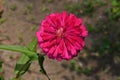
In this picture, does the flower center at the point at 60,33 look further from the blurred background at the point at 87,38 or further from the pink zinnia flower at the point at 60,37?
the blurred background at the point at 87,38

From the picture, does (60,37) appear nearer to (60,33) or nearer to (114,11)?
(60,33)

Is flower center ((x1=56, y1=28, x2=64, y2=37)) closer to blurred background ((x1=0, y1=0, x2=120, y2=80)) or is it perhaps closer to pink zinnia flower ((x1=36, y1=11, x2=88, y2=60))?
pink zinnia flower ((x1=36, y1=11, x2=88, y2=60))

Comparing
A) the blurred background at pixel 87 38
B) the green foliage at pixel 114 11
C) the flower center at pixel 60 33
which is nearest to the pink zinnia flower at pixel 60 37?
the flower center at pixel 60 33

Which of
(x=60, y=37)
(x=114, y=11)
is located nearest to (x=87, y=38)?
(x=114, y=11)

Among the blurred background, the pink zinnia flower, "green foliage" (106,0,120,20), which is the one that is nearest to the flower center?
the pink zinnia flower

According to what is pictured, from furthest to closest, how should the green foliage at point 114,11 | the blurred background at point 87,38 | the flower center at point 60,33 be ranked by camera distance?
the green foliage at point 114,11
the blurred background at point 87,38
the flower center at point 60,33

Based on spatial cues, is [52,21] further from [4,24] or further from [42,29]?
[4,24]

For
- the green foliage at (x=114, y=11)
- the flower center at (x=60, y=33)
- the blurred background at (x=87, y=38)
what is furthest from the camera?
the green foliage at (x=114, y=11)
